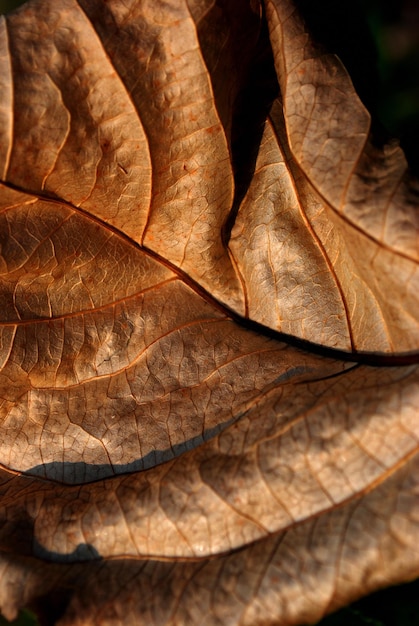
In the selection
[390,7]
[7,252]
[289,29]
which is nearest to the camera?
[289,29]

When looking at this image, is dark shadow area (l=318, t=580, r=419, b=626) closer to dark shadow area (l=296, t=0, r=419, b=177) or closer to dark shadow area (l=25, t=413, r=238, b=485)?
dark shadow area (l=25, t=413, r=238, b=485)

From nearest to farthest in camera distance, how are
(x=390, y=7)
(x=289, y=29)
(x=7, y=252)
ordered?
(x=289, y=29)
(x=7, y=252)
(x=390, y=7)

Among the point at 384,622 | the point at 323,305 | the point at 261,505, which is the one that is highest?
the point at 323,305

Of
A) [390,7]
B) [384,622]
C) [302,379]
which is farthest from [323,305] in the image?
[390,7]

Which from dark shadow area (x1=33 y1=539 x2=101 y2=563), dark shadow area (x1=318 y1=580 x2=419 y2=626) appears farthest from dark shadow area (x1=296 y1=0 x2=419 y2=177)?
dark shadow area (x1=33 y1=539 x2=101 y2=563)

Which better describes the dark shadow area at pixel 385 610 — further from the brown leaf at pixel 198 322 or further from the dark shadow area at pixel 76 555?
the dark shadow area at pixel 76 555

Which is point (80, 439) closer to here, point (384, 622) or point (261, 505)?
point (261, 505)

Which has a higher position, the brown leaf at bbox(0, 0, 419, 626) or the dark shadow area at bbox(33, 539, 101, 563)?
the brown leaf at bbox(0, 0, 419, 626)

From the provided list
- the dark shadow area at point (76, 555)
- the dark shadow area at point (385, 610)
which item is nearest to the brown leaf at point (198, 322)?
the dark shadow area at point (76, 555)

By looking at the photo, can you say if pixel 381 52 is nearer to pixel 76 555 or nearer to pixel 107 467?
pixel 107 467
